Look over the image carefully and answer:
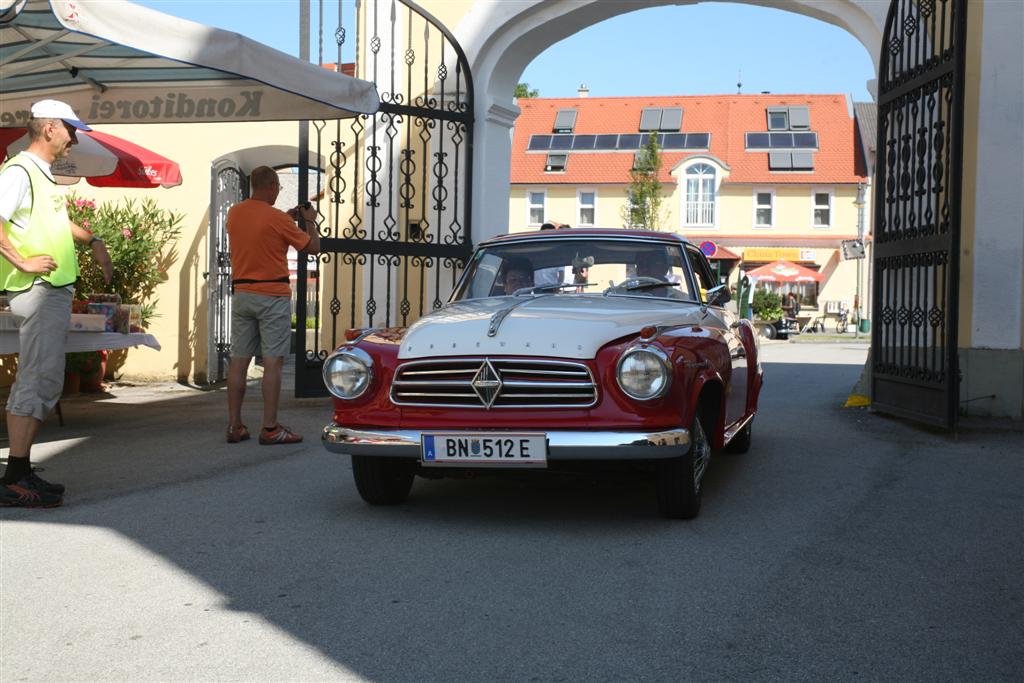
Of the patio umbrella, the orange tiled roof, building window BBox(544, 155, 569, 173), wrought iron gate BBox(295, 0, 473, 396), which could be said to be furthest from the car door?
building window BBox(544, 155, 569, 173)

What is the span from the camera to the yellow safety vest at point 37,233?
221 inches

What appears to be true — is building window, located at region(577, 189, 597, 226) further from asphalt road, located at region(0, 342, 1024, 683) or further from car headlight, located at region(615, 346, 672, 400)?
car headlight, located at region(615, 346, 672, 400)

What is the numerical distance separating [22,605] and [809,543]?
315 cm

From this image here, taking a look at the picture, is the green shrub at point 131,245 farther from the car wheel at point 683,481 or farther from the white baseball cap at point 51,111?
the car wheel at point 683,481

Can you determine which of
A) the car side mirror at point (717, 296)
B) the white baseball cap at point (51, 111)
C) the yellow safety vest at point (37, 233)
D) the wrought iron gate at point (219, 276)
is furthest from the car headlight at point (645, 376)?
the wrought iron gate at point (219, 276)

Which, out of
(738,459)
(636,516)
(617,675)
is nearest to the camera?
(617,675)

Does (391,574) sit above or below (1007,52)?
below

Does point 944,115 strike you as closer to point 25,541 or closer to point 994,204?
point 994,204

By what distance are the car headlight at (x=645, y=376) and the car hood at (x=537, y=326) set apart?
0.18 meters

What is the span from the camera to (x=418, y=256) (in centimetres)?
1131

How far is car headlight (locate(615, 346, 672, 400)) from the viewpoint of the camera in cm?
481

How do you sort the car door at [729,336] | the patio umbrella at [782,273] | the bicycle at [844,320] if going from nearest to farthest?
1. the car door at [729,336]
2. the patio umbrella at [782,273]
3. the bicycle at [844,320]

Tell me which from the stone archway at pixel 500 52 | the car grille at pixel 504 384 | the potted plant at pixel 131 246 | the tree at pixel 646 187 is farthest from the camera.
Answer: the tree at pixel 646 187

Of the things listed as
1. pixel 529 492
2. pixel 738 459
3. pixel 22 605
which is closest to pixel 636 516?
pixel 529 492
